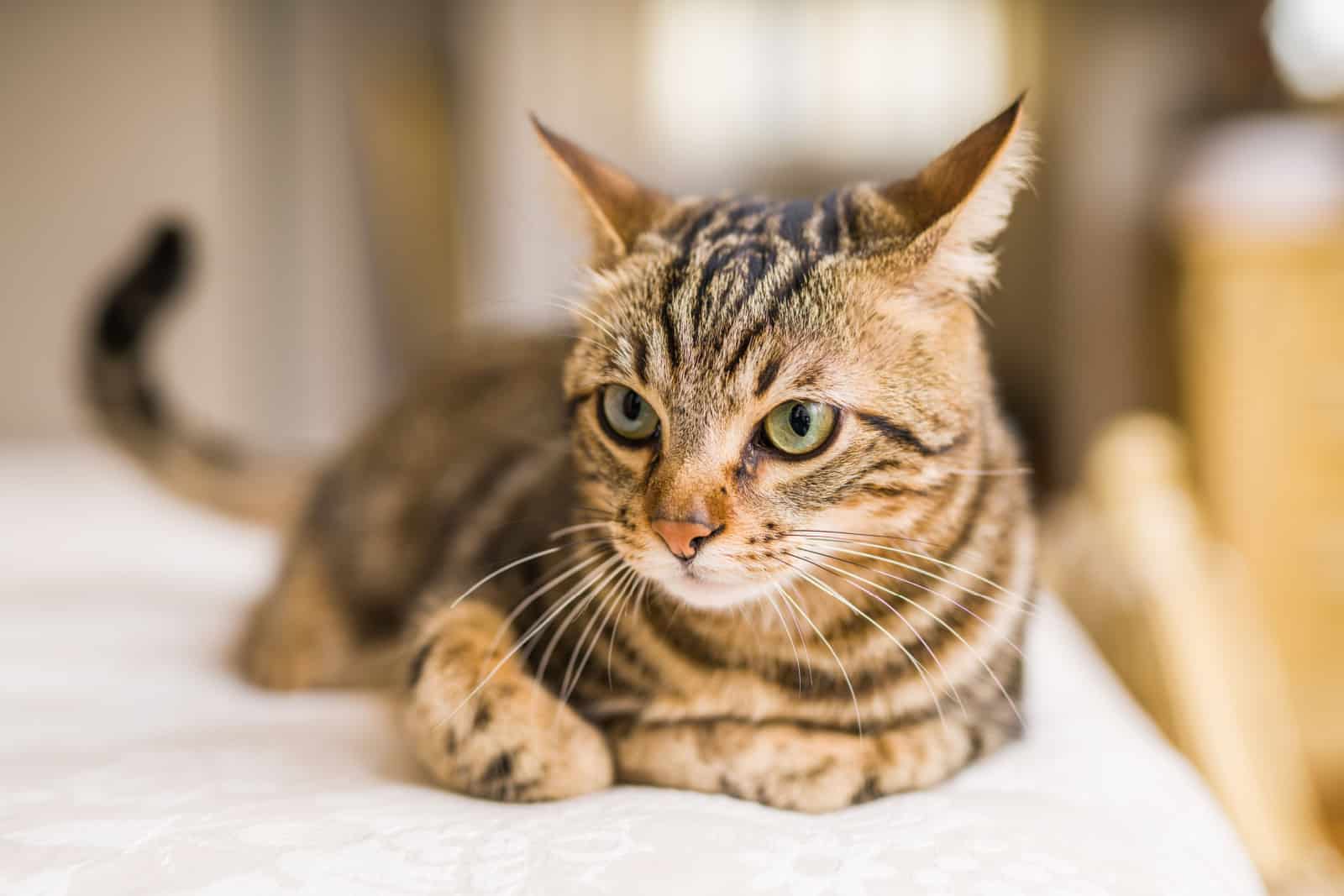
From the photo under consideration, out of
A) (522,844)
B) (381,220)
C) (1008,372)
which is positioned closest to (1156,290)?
(1008,372)

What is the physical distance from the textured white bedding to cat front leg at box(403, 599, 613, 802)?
23 mm

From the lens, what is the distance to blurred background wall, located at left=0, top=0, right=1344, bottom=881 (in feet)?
8.27

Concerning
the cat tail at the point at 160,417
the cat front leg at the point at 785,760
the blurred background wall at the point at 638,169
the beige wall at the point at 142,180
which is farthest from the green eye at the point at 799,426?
the beige wall at the point at 142,180

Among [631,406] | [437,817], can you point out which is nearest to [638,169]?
[631,406]

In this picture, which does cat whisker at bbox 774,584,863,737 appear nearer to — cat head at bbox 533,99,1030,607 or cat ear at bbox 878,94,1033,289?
cat head at bbox 533,99,1030,607

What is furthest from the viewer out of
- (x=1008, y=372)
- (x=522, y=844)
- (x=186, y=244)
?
(x=1008, y=372)

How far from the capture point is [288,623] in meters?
1.17

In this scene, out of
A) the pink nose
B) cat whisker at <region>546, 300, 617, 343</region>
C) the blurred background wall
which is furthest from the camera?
the blurred background wall

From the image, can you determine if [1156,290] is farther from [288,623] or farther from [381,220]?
[288,623]

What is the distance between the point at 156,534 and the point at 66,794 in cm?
103

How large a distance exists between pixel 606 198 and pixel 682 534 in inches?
14.0

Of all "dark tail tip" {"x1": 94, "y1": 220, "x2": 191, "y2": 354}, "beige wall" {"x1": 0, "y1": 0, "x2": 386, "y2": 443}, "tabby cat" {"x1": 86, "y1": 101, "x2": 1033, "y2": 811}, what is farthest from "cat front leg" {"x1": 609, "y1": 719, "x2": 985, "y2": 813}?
"beige wall" {"x1": 0, "y1": 0, "x2": 386, "y2": 443}

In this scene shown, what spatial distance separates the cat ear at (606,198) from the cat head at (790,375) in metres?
0.04

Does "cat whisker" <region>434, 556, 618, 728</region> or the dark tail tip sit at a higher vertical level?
the dark tail tip
